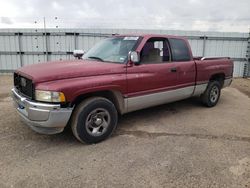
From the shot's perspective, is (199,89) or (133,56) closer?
(133,56)

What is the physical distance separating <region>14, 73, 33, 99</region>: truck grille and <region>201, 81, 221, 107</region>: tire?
4420 mm

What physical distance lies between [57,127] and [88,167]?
2.66ft

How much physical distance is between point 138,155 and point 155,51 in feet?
7.42

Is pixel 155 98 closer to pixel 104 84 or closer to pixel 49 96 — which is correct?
pixel 104 84

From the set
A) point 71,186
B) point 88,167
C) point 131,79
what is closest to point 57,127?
point 88,167

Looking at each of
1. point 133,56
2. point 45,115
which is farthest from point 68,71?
point 133,56

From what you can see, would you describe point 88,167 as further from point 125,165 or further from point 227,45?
point 227,45

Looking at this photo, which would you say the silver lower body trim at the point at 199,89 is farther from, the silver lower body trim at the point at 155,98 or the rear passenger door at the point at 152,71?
the rear passenger door at the point at 152,71

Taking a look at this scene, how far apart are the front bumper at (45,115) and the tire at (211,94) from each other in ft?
13.1

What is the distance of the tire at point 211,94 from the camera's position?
6.24 m

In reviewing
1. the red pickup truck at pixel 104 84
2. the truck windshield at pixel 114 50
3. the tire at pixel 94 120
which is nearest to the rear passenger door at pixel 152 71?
the red pickup truck at pixel 104 84

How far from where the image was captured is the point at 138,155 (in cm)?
365

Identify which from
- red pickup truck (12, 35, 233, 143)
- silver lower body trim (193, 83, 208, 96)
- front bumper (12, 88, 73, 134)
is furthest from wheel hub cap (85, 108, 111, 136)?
silver lower body trim (193, 83, 208, 96)

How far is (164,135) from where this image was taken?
4449 mm
